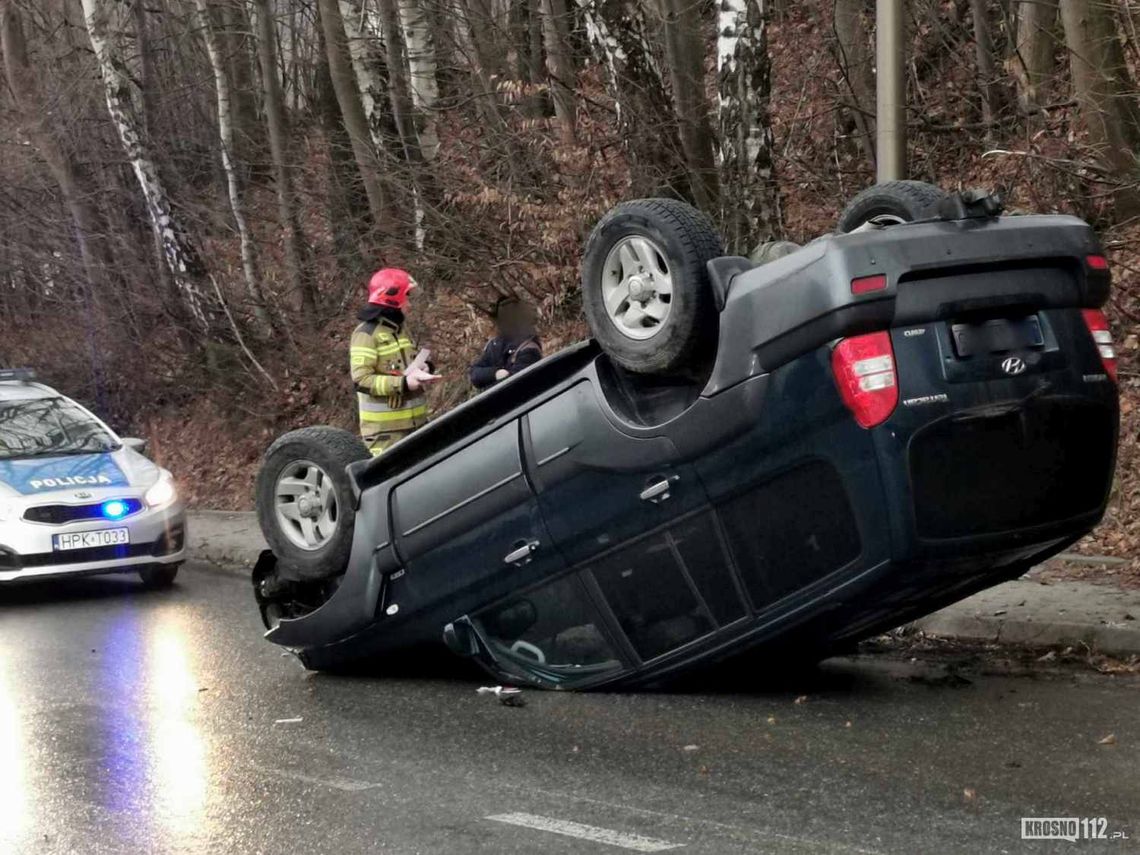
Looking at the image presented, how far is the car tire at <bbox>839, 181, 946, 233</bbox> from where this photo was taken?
6.16 m

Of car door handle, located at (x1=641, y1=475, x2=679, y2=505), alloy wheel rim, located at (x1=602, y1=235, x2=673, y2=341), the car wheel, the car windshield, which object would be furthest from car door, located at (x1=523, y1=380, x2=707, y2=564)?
the car windshield

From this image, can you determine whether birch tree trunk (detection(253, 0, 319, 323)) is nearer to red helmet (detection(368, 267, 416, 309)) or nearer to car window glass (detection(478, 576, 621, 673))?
red helmet (detection(368, 267, 416, 309))

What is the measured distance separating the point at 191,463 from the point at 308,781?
44.9ft

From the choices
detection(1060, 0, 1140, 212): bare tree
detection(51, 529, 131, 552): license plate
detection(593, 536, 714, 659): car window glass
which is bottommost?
detection(51, 529, 131, 552): license plate

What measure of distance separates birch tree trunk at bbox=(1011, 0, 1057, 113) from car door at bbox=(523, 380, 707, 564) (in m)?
7.62

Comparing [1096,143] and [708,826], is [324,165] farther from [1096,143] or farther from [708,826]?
[708,826]

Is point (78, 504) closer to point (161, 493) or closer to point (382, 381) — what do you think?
point (161, 493)

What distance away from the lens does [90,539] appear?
1106cm

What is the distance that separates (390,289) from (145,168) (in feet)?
40.3

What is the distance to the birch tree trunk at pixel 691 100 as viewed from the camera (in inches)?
545

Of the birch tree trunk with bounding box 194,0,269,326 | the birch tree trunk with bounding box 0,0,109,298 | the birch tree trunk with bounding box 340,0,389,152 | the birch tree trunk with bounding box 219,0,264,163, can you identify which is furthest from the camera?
the birch tree trunk with bounding box 219,0,264,163

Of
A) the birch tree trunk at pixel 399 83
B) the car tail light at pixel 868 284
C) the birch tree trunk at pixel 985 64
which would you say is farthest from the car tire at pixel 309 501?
the birch tree trunk at pixel 399 83

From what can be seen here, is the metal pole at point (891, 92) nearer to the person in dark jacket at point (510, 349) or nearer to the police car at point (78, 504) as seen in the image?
the person in dark jacket at point (510, 349)

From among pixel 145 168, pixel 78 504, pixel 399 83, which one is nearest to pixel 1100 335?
pixel 78 504
